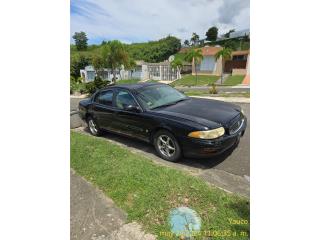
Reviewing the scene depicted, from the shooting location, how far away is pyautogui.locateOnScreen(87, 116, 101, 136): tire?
5.26m

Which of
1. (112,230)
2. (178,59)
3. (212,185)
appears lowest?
(112,230)

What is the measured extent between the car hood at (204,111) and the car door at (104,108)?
1.24 meters

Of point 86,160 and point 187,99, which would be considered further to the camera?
point 187,99

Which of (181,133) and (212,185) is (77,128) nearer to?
(181,133)

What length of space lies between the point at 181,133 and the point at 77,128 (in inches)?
152

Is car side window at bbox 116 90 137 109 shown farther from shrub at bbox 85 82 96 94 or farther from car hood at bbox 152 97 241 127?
shrub at bbox 85 82 96 94

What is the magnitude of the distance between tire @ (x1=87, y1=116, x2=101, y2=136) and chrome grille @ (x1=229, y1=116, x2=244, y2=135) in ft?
9.85

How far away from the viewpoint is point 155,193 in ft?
8.96

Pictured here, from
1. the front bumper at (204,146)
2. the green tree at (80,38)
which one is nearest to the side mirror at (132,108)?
the front bumper at (204,146)

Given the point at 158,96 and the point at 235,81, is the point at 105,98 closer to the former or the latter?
the point at 158,96

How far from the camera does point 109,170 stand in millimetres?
3420

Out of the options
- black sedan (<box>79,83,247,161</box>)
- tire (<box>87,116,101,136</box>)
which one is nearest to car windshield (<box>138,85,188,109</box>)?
black sedan (<box>79,83,247,161</box>)
